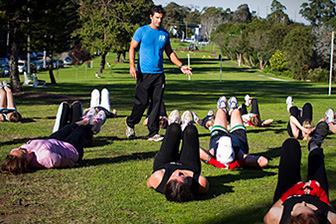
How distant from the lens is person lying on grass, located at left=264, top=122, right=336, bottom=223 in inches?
150

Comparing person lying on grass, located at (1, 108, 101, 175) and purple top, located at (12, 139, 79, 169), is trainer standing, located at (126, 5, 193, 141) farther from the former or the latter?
purple top, located at (12, 139, 79, 169)

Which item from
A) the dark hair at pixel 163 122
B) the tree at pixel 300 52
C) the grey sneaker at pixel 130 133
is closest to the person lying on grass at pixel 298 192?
the grey sneaker at pixel 130 133

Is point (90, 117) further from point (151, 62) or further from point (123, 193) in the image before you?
point (123, 193)

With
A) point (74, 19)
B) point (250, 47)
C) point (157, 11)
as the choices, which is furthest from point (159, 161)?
point (250, 47)

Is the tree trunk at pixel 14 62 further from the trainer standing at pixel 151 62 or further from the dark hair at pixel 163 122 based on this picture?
the trainer standing at pixel 151 62

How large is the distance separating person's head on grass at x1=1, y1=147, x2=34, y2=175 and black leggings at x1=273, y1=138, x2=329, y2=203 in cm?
325

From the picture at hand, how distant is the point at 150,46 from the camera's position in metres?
8.34

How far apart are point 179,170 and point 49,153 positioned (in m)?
2.01

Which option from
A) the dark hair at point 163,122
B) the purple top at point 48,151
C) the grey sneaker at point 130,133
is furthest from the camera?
the dark hair at point 163,122

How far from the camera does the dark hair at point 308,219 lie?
144 inches

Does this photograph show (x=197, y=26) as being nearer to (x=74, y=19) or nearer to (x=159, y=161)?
(x=74, y=19)

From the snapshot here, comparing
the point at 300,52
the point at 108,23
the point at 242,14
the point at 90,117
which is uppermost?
the point at 242,14

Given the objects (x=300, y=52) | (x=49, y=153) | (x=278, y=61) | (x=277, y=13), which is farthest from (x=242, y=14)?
(x=49, y=153)

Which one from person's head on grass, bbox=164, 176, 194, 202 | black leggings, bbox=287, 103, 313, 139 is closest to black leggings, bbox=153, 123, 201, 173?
person's head on grass, bbox=164, 176, 194, 202
